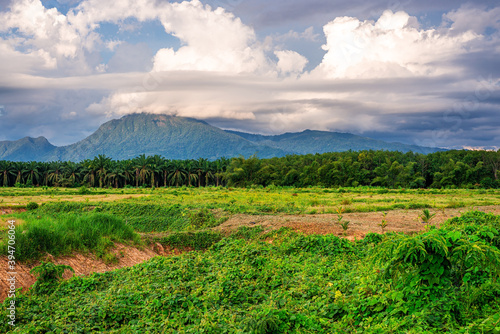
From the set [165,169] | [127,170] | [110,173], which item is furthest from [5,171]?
[165,169]

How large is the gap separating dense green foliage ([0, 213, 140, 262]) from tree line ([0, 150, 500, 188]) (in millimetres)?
60391

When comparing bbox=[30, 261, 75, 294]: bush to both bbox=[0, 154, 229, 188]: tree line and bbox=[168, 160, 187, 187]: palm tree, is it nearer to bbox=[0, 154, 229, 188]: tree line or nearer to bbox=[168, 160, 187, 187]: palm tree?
bbox=[0, 154, 229, 188]: tree line

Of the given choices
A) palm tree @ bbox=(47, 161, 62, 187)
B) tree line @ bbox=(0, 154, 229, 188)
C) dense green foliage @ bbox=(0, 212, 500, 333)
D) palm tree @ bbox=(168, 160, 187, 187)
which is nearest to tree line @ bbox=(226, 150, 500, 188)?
tree line @ bbox=(0, 154, 229, 188)

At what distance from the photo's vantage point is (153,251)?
15.4 metres

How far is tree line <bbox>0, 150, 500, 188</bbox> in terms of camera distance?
7150 cm

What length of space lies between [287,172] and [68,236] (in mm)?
70226

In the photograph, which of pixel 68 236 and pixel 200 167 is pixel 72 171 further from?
pixel 68 236

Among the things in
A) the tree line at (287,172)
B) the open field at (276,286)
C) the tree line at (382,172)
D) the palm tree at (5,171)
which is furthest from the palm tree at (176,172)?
the open field at (276,286)

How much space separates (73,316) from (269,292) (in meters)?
4.09

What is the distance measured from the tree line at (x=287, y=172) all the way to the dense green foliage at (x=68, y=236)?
6039 cm

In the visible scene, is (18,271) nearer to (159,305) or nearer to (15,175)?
(159,305)

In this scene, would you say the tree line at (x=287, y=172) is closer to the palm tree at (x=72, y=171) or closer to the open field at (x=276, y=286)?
the palm tree at (x=72, y=171)

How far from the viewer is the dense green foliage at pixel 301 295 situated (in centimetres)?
543

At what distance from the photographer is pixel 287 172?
266 feet
